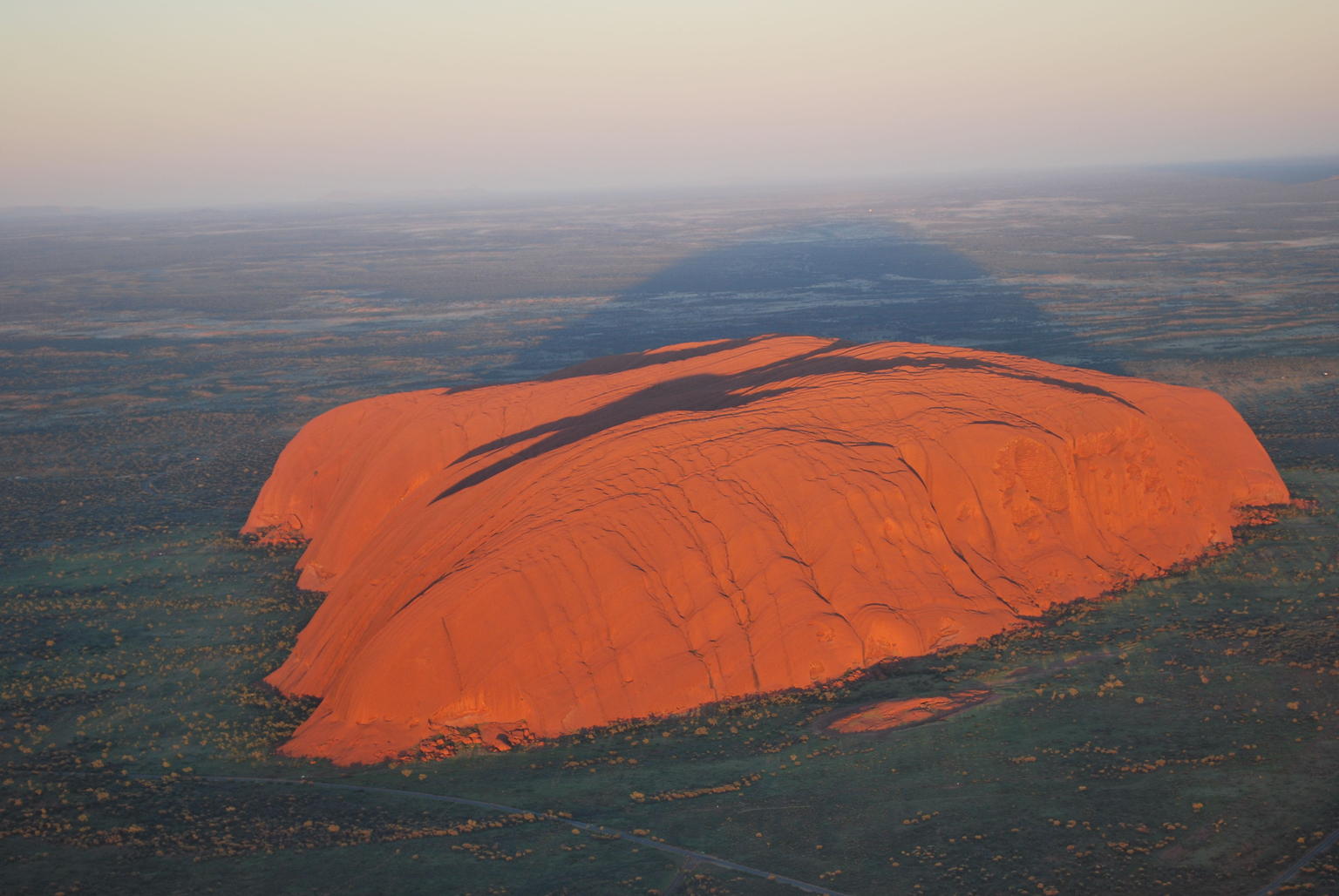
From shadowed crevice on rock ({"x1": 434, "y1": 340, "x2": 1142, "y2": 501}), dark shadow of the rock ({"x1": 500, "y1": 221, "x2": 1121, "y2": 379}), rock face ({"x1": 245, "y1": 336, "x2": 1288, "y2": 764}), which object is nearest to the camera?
rock face ({"x1": 245, "y1": 336, "x2": 1288, "y2": 764})

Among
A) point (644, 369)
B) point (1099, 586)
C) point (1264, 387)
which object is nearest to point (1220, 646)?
point (1099, 586)

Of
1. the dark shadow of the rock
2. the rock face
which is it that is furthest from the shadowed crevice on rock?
the dark shadow of the rock

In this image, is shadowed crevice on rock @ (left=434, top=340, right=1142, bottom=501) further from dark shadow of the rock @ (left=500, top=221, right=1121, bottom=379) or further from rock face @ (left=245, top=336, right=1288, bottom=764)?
dark shadow of the rock @ (left=500, top=221, right=1121, bottom=379)

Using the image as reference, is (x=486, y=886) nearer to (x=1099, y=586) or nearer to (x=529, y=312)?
(x=1099, y=586)

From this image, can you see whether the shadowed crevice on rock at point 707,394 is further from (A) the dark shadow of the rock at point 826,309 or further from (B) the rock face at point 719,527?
(A) the dark shadow of the rock at point 826,309

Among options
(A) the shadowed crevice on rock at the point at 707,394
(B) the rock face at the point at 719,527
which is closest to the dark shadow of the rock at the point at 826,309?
(A) the shadowed crevice on rock at the point at 707,394
